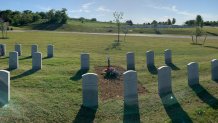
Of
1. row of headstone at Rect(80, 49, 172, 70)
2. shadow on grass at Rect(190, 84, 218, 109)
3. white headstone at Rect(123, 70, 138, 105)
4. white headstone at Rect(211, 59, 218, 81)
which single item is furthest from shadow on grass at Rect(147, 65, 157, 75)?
white headstone at Rect(123, 70, 138, 105)

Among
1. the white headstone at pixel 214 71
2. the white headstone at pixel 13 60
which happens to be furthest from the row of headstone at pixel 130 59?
the white headstone at pixel 214 71

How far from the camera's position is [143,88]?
536 inches

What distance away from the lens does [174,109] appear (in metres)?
10.8

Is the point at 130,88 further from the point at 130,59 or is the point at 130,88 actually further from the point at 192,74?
the point at 130,59

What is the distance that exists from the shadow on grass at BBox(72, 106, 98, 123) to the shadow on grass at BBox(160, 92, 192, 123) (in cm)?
234

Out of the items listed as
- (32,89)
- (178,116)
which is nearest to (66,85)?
(32,89)

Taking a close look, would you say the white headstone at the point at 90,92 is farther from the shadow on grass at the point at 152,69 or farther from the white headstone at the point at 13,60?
the white headstone at the point at 13,60

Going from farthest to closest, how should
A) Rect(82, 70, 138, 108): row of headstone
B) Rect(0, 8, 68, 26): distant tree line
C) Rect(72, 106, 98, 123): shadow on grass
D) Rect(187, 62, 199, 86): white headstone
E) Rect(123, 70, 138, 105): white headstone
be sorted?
1. Rect(0, 8, 68, 26): distant tree line
2. Rect(187, 62, 199, 86): white headstone
3. Rect(123, 70, 138, 105): white headstone
4. Rect(82, 70, 138, 108): row of headstone
5. Rect(72, 106, 98, 123): shadow on grass

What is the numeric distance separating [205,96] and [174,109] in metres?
1.94

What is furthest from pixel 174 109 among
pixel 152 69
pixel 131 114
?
pixel 152 69

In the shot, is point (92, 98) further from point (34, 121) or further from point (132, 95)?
point (34, 121)

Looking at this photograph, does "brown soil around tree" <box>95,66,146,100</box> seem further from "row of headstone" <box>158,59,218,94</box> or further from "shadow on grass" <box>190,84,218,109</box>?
"shadow on grass" <box>190,84,218,109</box>

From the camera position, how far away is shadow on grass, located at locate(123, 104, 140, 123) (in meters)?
9.98

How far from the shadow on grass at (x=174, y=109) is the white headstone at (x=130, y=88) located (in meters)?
1.07
